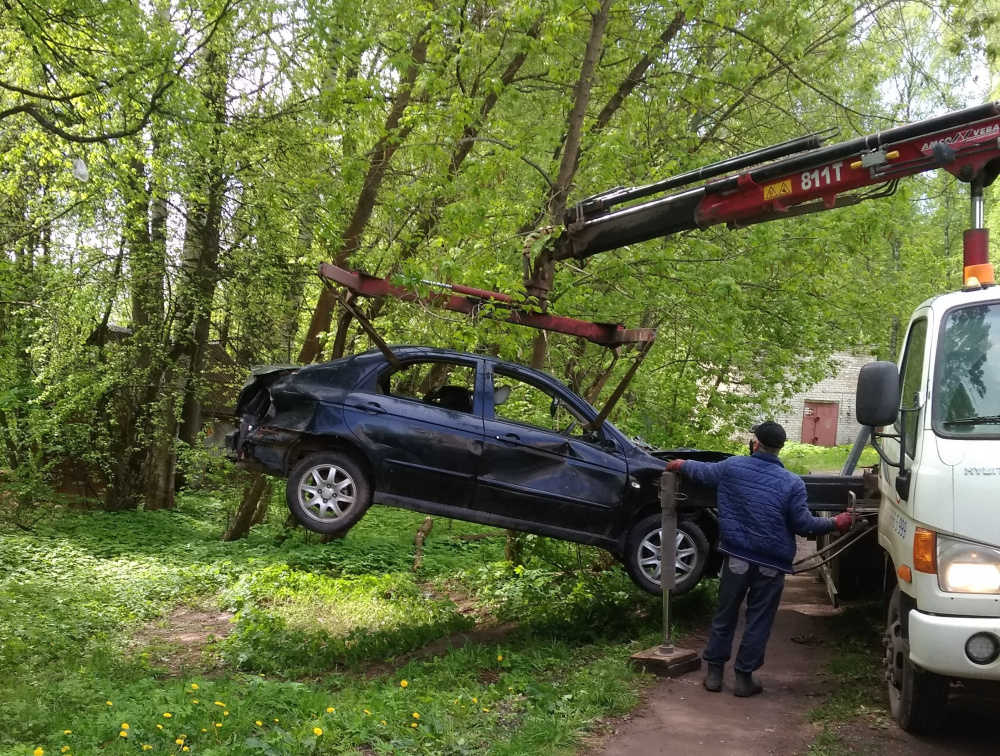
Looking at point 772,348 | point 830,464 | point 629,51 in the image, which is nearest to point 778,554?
point 629,51

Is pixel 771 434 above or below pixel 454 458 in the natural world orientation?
above

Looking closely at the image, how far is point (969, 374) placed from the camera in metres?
5.24

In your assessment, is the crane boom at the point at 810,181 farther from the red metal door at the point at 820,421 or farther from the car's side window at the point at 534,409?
the red metal door at the point at 820,421

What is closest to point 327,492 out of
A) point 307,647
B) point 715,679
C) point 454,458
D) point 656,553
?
point 454,458

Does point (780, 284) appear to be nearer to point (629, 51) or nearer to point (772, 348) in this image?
point (772, 348)

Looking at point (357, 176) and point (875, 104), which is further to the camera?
point (875, 104)

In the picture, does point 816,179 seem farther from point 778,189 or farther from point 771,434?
point 771,434

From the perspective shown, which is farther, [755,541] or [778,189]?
[778,189]

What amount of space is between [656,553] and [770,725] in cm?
216

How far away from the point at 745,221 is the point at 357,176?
4337mm

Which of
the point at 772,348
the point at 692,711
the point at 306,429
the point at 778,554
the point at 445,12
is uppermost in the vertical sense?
the point at 445,12

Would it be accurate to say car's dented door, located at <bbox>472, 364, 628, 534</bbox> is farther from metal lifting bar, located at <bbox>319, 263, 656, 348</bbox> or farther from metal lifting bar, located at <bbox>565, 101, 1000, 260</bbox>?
metal lifting bar, located at <bbox>565, 101, 1000, 260</bbox>

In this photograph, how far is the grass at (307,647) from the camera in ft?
18.4

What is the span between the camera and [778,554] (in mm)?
6488
